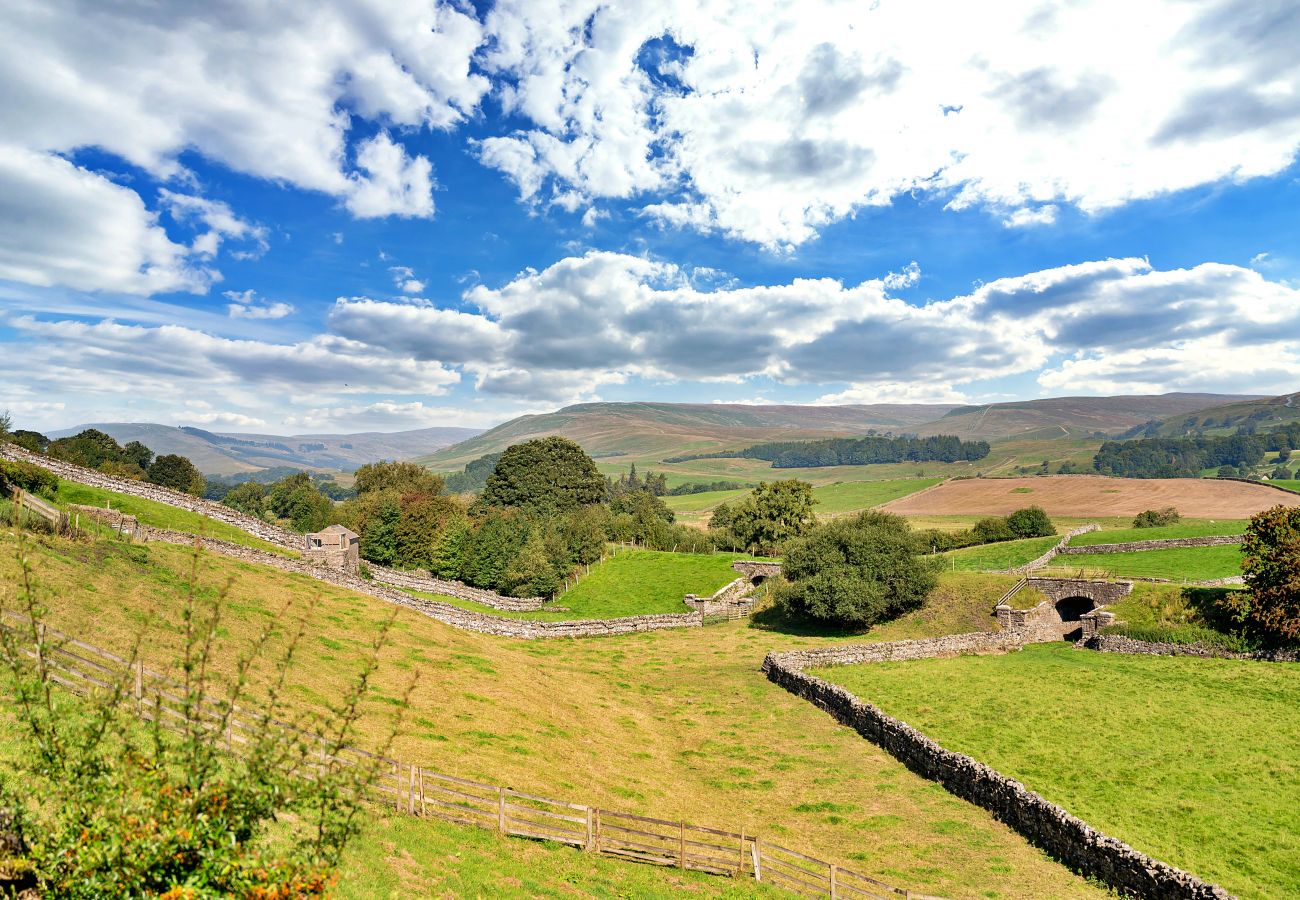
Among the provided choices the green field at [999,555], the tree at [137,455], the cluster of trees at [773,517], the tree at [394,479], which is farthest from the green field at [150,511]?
the tree at [137,455]

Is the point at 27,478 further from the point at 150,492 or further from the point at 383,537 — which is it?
the point at 383,537

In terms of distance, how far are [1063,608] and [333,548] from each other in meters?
63.4

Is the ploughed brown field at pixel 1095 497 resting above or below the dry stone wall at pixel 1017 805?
above

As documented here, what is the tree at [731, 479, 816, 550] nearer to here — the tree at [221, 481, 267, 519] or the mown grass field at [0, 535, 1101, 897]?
the mown grass field at [0, 535, 1101, 897]

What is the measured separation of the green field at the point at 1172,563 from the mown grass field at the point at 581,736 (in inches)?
1389

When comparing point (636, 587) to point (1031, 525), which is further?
point (1031, 525)

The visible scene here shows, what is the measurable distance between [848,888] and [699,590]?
46615 mm

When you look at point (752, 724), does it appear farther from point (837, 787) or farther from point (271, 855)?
point (271, 855)

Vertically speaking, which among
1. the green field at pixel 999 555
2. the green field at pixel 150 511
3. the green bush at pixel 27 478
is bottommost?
the green field at pixel 999 555

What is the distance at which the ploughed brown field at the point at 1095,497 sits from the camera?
271ft

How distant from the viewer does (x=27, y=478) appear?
39.5m

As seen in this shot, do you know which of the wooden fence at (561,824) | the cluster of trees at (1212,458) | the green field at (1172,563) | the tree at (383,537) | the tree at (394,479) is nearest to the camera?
the wooden fence at (561,824)

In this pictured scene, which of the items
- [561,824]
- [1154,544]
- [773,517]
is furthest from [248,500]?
[1154,544]

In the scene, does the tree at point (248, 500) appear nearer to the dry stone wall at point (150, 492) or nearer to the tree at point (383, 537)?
the tree at point (383, 537)
